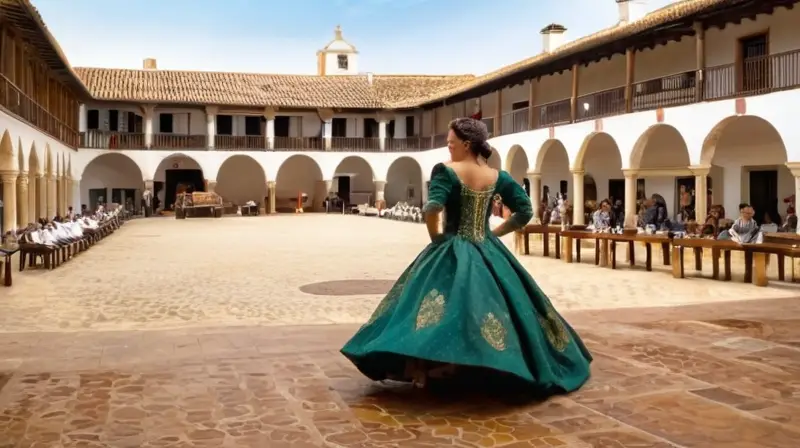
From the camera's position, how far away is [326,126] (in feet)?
133

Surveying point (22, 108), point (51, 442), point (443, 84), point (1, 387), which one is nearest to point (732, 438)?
point (51, 442)

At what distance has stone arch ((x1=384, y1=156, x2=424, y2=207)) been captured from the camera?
143 feet

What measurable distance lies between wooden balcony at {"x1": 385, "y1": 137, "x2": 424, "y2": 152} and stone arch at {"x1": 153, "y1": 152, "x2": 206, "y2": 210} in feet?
34.0

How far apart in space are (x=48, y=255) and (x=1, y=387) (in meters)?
9.49

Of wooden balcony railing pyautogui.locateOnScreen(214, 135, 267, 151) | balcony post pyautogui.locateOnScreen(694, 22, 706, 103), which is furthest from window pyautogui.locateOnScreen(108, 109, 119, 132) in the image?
balcony post pyautogui.locateOnScreen(694, 22, 706, 103)

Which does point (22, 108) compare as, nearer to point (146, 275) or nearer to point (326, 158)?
point (146, 275)

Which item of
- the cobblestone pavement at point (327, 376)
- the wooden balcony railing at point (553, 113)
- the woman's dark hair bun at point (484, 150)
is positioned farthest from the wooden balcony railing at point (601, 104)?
the woman's dark hair bun at point (484, 150)

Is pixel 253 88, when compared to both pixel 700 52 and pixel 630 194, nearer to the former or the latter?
pixel 630 194

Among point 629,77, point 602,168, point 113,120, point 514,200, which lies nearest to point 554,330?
point 514,200

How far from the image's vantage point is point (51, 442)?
144 inches

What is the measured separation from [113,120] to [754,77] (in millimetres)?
30587

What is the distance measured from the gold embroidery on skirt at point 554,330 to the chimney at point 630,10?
994 inches

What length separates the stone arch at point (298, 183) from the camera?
4256 centimetres

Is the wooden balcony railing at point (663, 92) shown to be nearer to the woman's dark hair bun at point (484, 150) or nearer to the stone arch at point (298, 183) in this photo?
the woman's dark hair bun at point (484, 150)
